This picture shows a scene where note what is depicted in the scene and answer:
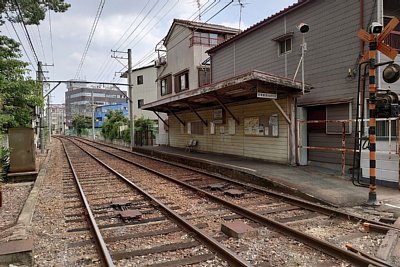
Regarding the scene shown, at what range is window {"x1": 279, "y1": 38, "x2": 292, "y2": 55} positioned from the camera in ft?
44.0

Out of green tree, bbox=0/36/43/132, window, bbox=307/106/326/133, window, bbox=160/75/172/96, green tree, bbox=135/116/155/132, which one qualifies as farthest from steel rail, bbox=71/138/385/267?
green tree, bbox=135/116/155/132

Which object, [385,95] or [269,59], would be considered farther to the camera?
[269,59]

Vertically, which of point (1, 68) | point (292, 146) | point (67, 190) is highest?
point (1, 68)

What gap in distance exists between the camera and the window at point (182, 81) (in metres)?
24.0

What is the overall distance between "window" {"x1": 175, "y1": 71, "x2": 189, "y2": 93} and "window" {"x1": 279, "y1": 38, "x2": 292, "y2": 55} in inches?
424

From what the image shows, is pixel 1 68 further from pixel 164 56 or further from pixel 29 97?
pixel 164 56

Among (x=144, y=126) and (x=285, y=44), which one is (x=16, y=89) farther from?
(x=144, y=126)

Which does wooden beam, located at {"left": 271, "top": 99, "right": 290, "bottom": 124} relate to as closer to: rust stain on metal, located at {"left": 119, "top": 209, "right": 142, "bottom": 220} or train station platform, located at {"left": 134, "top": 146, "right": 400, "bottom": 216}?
train station platform, located at {"left": 134, "top": 146, "right": 400, "bottom": 216}

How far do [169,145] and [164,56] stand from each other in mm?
8039

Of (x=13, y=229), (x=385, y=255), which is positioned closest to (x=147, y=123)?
(x=13, y=229)

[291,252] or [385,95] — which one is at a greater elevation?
[385,95]

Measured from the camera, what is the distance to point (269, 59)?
1454 cm

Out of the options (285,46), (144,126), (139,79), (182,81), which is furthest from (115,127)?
(285,46)

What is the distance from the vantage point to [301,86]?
1125cm
